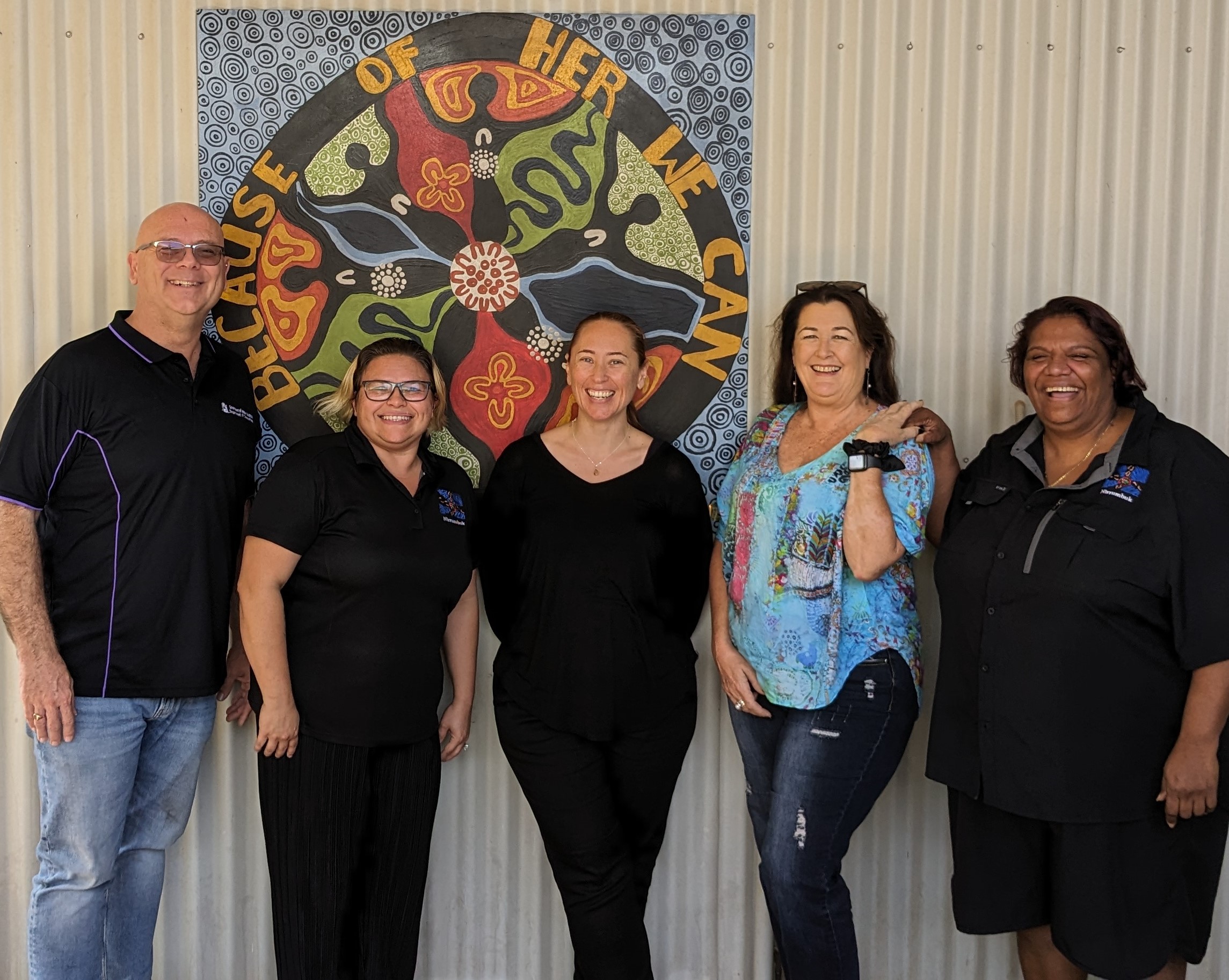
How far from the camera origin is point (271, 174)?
296 cm

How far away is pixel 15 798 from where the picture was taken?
A: 9.94 ft

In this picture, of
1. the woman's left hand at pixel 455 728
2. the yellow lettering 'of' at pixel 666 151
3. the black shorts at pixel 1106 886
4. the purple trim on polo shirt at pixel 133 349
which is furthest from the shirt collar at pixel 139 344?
the black shorts at pixel 1106 886

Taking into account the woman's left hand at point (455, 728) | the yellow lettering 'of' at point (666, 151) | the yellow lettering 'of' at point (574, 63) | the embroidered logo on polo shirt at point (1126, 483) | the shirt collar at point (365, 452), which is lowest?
the woman's left hand at point (455, 728)

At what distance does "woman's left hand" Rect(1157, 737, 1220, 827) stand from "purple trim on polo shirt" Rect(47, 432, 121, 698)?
259cm

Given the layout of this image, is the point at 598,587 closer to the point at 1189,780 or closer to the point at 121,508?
the point at 121,508

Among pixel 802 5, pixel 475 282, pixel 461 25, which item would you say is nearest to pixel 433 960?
pixel 475 282

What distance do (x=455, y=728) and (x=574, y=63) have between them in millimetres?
2039

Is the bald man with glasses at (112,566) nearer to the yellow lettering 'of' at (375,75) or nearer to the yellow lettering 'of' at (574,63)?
the yellow lettering 'of' at (375,75)

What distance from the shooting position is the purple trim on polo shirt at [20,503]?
2.39 metres

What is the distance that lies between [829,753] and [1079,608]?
69cm

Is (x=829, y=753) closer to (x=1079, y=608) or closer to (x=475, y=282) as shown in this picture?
(x=1079, y=608)

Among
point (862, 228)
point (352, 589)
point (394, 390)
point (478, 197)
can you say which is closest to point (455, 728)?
point (352, 589)

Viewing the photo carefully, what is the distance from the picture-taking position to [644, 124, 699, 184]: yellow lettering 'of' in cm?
299

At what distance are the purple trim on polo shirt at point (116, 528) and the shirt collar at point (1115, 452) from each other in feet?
7.57
